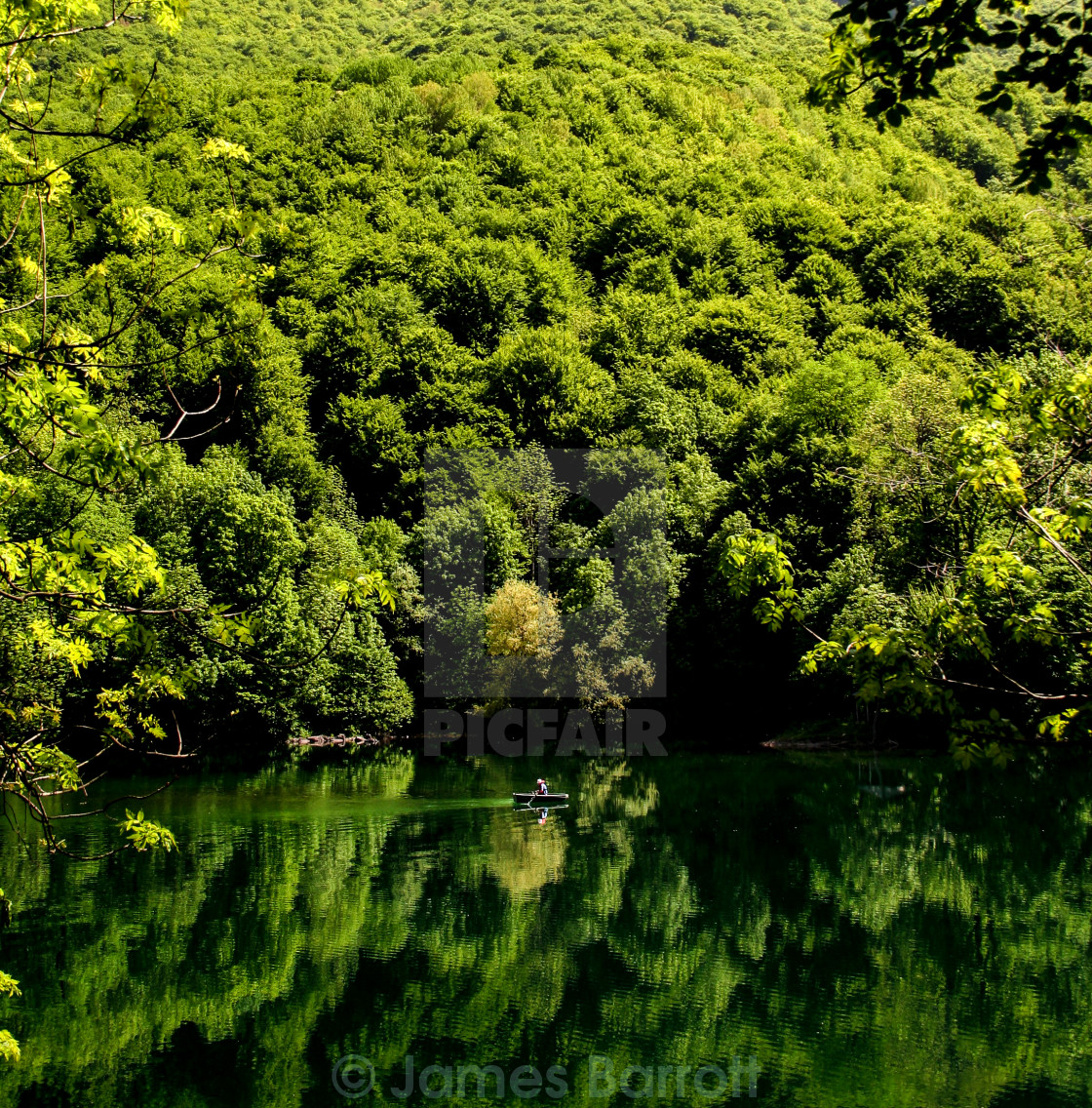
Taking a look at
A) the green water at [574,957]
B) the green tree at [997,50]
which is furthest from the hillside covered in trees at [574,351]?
the green water at [574,957]

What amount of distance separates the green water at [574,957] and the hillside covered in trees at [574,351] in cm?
378

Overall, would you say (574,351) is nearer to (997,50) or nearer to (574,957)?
(574,957)

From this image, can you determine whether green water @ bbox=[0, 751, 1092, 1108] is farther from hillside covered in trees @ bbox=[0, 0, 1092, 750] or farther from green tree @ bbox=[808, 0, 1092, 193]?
green tree @ bbox=[808, 0, 1092, 193]

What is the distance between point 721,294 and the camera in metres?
72.0

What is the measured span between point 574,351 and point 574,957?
52.2 meters

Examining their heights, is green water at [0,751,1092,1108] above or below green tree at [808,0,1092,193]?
below

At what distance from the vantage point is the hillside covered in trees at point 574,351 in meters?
6.02

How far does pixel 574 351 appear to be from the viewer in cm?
6438

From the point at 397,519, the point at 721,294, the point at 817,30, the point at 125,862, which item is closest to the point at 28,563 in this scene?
the point at 125,862

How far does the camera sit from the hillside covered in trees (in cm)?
602

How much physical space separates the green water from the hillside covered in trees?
149 inches

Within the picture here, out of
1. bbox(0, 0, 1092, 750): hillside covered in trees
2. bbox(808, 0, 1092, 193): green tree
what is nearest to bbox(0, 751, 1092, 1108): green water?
bbox(0, 0, 1092, 750): hillside covered in trees

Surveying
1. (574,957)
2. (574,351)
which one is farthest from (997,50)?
(574,351)

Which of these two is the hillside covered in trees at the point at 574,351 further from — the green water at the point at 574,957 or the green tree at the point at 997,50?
the green water at the point at 574,957
